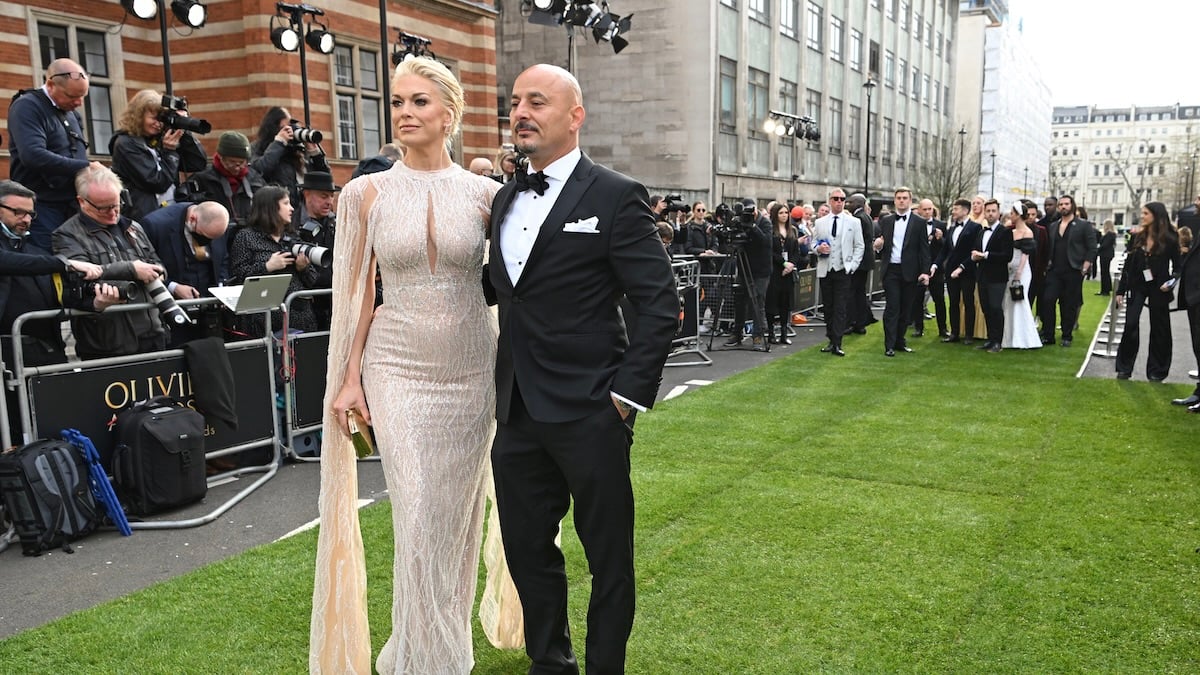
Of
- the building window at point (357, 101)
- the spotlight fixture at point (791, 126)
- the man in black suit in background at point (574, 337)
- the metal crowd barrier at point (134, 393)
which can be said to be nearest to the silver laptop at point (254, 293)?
the metal crowd barrier at point (134, 393)

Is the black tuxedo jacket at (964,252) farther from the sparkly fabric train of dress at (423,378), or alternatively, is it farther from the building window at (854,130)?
the building window at (854,130)

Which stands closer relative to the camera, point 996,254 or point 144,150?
point 144,150

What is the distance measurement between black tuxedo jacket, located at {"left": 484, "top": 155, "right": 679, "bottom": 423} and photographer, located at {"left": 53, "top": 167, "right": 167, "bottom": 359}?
3652 mm

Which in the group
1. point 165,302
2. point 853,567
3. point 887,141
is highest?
point 887,141

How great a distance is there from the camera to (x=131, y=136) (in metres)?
7.00

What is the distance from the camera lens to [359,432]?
10.8 ft

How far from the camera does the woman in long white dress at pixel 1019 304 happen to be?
12.9m

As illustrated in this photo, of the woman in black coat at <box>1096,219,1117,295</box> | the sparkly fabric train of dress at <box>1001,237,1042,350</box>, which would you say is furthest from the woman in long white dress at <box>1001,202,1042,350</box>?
the woman in black coat at <box>1096,219,1117,295</box>

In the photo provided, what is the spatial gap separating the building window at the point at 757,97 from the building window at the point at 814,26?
5.55 meters

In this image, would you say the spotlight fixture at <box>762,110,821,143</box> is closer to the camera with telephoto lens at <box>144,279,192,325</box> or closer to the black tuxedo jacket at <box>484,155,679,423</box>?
the camera with telephoto lens at <box>144,279,192,325</box>

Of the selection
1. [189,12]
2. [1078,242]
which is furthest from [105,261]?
[1078,242]

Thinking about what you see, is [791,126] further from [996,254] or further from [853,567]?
A: [853,567]

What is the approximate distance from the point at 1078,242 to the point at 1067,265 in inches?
15.2

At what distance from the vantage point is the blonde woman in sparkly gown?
312 cm
